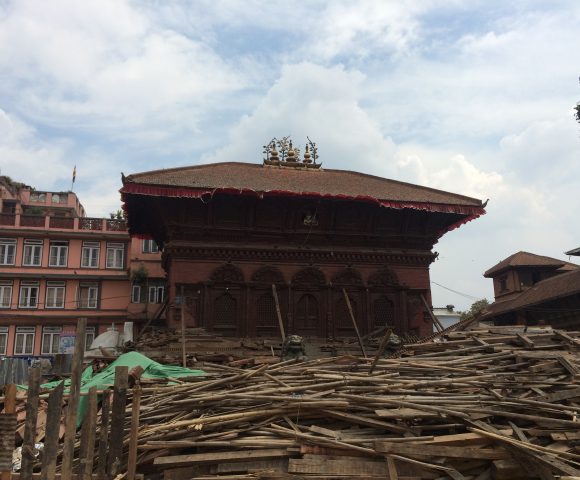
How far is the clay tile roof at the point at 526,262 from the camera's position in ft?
126

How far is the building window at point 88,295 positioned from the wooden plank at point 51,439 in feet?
113

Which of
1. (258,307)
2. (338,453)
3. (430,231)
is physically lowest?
(338,453)

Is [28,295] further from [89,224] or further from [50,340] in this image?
[89,224]

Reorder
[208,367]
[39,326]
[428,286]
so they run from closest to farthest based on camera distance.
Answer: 1. [208,367]
2. [428,286]
3. [39,326]

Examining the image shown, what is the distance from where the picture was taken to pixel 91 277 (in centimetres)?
4047

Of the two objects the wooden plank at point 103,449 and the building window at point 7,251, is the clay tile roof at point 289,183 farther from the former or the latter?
the building window at point 7,251

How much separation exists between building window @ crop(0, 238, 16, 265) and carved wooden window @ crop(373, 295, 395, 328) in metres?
29.9

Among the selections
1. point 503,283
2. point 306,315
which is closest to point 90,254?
point 306,315

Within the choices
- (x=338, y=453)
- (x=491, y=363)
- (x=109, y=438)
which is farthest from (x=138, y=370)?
(x=491, y=363)

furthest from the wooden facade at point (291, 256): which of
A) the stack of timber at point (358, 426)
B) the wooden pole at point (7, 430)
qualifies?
the wooden pole at point (7, 430)

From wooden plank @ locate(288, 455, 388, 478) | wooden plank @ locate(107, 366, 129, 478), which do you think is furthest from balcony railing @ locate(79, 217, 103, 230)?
wooden plank @ locate(288, 455, 388, 478)

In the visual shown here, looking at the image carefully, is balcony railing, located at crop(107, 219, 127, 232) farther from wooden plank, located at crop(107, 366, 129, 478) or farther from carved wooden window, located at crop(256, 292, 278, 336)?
wooden plank, located at crop(107, 366, 129, 478)

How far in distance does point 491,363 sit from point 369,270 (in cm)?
1032

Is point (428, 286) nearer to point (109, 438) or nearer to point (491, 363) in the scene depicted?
point (491, 363)
